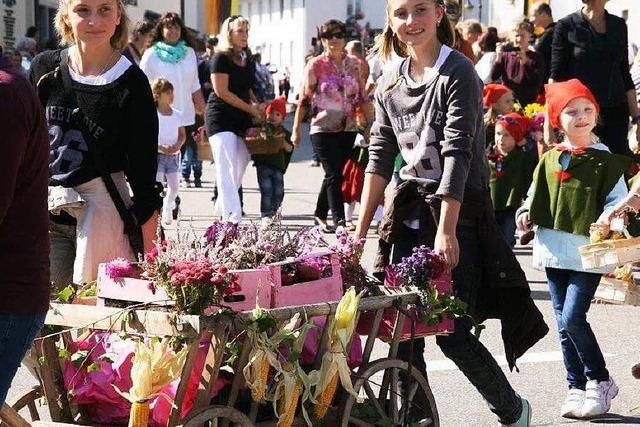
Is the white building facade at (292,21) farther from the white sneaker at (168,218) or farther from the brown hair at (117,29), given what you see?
the brown hair at (117,29)

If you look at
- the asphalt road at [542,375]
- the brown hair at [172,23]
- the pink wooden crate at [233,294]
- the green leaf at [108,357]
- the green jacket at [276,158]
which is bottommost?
the asphalt road at [542,375]

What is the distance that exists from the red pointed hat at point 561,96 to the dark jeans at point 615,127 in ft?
13.6

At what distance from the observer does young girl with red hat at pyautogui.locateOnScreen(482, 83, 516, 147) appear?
11.3m

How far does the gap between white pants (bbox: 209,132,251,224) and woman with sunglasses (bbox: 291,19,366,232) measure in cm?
91

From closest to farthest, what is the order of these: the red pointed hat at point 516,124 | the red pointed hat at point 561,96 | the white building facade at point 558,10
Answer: the red pointed hat at point 561,96, the red pointed hat at point 516,124, the white building facade at point 558,10

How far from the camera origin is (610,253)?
18.5 ft

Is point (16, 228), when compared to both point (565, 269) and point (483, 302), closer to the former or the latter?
point (483, 302)

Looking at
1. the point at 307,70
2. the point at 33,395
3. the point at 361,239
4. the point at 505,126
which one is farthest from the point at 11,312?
the point at 307,70

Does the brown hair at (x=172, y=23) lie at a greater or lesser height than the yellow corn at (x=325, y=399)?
greater

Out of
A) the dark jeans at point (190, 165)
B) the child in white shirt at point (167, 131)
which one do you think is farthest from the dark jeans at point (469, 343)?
the dark jeans at point (190, 165)

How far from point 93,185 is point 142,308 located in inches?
35.9

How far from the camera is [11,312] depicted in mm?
3639

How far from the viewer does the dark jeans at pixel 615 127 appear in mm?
10641

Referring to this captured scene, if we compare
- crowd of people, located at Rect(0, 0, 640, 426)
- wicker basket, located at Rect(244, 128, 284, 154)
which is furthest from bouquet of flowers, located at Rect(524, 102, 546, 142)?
crowd of people, located at Rect(0, 0, 640, 426)
